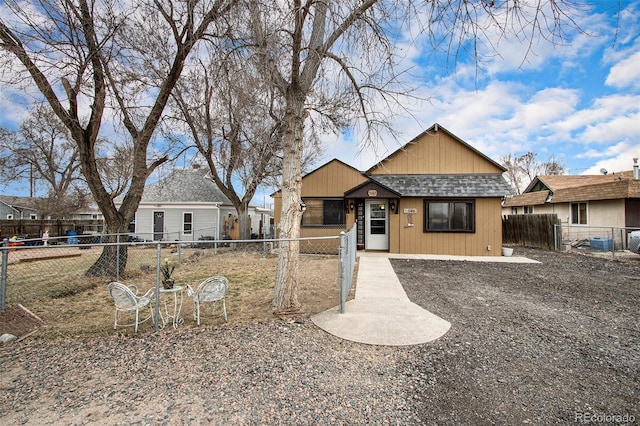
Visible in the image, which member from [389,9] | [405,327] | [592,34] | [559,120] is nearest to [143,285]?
[405,327]

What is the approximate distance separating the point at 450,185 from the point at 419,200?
4.77 feet

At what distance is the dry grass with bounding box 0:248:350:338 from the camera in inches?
186

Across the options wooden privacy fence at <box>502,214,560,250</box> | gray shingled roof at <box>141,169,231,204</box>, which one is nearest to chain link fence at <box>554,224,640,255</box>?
wooden privacy fence at <box>502,214,560,250</box>

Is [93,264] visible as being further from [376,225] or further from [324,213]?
[376,225]

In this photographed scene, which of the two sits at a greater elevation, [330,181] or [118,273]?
[330,181]

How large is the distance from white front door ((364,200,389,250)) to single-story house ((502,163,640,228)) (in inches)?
453

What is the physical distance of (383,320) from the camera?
4551 millimetres

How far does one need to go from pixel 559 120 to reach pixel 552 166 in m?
29.9

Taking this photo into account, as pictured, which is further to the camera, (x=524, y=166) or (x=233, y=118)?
(x=524, y=166)

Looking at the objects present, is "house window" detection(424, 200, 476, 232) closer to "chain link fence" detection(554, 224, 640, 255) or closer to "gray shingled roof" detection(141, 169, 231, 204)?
"chain link fence" detection(554, 224, 640, 255)

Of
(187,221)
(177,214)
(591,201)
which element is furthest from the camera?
(187,221)

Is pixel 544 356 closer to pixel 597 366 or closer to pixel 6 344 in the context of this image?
pixel 597 366

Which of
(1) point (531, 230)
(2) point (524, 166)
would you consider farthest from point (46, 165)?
(2) point (524, 166)

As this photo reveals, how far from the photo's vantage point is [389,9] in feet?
13.1
